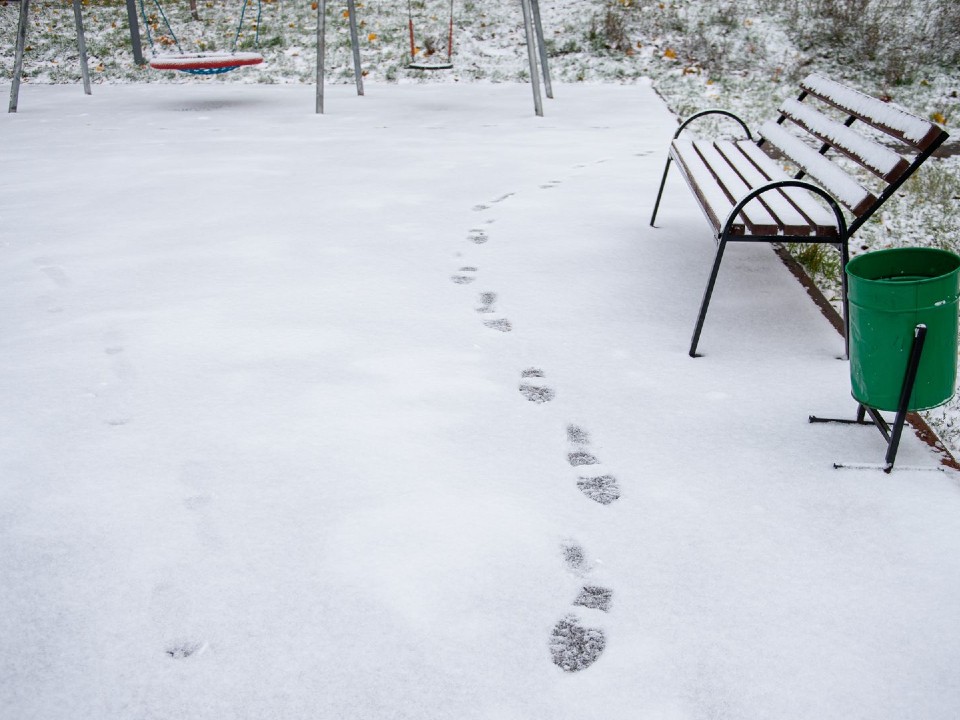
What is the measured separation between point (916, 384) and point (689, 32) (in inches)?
318

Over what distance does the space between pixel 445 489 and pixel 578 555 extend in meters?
0.40

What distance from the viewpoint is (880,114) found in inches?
115

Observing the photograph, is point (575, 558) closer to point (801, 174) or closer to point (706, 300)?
point (706, 300)

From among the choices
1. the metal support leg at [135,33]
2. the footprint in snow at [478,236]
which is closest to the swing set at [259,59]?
the metal support leg at [135,33]

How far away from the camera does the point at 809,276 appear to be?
351 cm

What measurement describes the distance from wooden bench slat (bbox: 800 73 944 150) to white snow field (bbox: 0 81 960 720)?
0.66 metres

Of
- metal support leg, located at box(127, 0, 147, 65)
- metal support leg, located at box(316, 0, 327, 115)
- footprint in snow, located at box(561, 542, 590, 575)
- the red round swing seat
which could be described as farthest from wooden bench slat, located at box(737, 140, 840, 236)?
metal support leg, located at box(127, 0, 147, 65)

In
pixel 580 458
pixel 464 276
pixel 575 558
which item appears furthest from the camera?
pixel 464 276

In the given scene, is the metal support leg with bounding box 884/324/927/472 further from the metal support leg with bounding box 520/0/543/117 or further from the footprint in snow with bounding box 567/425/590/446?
the metal support leg with bounding box 520/0/543/117

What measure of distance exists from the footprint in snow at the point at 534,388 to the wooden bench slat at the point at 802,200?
0.97m

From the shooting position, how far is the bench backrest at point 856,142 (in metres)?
2.57

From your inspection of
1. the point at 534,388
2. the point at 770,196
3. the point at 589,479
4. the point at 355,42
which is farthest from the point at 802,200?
the point at 355,42

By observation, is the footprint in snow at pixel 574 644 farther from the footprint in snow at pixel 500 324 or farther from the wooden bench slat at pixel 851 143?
the wooden bench slat at pixel 851 143

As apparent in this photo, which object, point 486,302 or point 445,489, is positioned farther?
point 486,302
